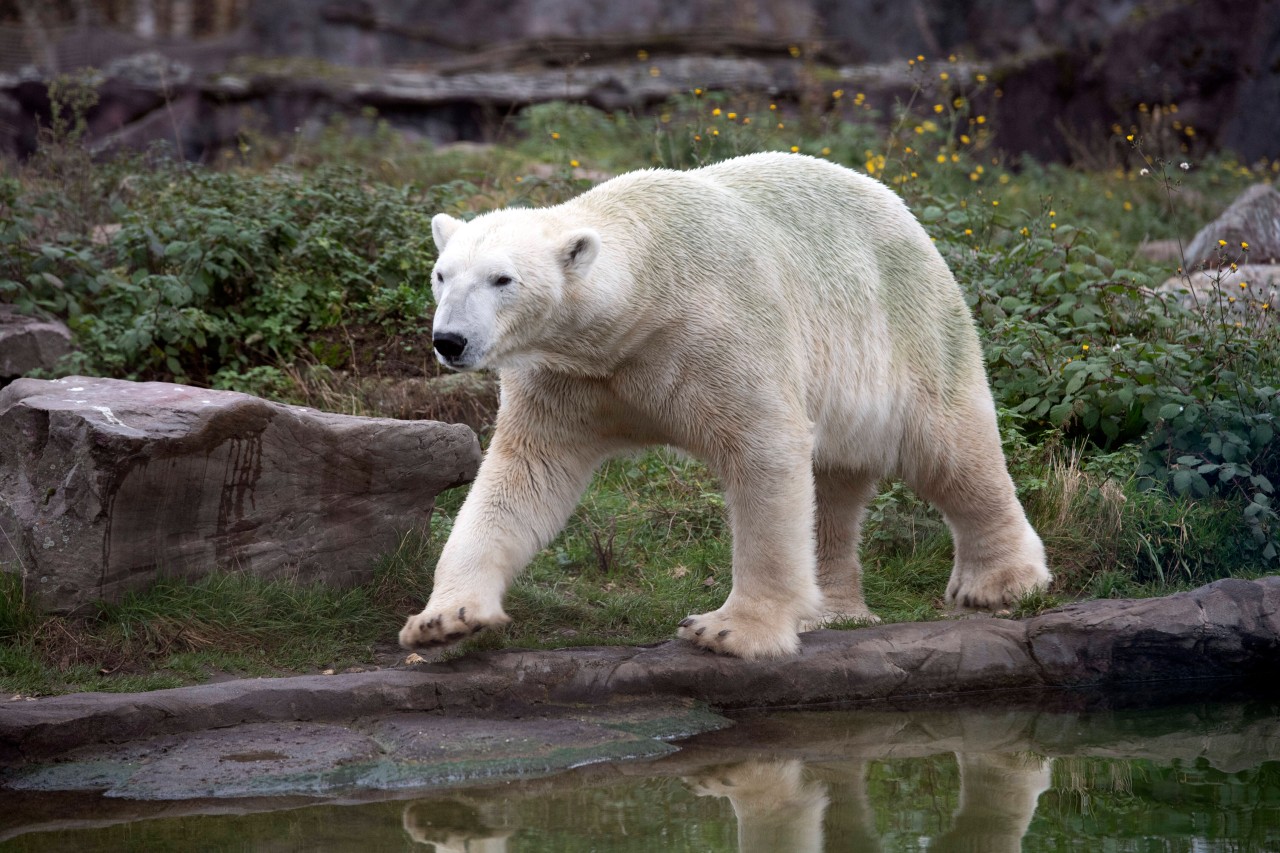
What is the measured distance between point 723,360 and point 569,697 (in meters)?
1.22

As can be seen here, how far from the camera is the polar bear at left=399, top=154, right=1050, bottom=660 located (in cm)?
427

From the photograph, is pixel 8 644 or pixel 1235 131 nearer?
pixel 8 644

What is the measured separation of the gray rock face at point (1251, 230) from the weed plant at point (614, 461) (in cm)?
23

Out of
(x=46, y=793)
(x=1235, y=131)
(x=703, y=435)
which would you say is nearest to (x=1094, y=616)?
(x=703, y=435)

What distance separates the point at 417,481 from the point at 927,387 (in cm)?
200

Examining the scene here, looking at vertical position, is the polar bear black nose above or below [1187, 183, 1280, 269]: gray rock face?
below

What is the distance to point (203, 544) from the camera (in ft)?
16.7

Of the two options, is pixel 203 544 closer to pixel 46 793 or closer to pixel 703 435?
pixel 46 793

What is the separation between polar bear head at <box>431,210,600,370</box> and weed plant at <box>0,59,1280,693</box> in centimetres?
123

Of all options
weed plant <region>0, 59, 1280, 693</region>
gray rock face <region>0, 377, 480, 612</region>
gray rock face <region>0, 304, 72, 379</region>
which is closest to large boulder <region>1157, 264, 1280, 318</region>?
weed plant <region>0, 59, 1280, 693</region>

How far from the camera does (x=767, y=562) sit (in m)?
4.56

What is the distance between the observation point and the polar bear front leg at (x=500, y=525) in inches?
170

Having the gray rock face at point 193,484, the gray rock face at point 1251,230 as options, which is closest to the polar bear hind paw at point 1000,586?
the gray rock face at point 193,484

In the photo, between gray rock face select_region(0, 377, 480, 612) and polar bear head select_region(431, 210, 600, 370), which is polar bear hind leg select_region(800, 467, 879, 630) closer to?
gray rock face select_region(0, 377, 480, 612)
